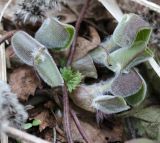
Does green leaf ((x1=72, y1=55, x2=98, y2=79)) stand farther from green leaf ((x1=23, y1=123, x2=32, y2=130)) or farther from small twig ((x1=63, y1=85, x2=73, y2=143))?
green leaf ((x1=23, y1=123, x2=32, y2=130))

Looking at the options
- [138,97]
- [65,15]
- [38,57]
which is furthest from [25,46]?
[138,97]

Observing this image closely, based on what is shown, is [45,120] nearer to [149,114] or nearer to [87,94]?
[87,94]

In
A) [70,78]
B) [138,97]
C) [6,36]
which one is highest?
[6,36]

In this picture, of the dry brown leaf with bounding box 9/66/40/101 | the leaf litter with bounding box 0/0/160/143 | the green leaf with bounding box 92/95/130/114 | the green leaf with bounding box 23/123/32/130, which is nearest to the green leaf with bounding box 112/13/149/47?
the leaf litter with bounding box 0/0/160/143

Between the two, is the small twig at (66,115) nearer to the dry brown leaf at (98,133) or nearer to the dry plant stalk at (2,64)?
the dry brown leaf at (98,133)

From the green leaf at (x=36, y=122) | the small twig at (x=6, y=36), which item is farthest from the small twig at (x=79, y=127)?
the small twig at (x=6, y=36)

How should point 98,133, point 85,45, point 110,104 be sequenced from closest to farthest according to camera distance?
point 110,104 < point 98,133 < point 85,45

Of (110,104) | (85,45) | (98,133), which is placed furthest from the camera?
(85,45)
